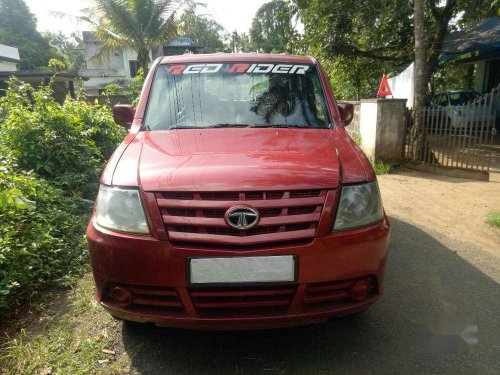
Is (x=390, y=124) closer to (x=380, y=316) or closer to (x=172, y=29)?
(x=380, y=316)

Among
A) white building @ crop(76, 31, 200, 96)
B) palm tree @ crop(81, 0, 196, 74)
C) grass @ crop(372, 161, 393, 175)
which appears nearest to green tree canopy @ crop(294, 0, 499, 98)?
grass @ crop(372, 161, 393, 175)

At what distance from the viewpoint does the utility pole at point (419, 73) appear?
804 centimetres

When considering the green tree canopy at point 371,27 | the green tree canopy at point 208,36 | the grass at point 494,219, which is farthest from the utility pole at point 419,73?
the green tree canopy at point 208,36

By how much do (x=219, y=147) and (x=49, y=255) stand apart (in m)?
2.15

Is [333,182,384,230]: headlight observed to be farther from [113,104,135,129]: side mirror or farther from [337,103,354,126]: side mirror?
[113,104,135,129]: side mirror

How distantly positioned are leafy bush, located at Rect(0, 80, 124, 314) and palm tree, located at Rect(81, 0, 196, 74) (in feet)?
33.0

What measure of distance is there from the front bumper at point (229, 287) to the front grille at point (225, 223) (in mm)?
57

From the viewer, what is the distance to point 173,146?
2.58m

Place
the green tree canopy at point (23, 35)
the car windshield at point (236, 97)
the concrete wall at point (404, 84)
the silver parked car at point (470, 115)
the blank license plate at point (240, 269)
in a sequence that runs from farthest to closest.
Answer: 1. the green tree canopy at point (23, 35)
2. the concrete wall at point (404, 84)
3. the silver parked car at point (470, 115)
4. the car windshield at point (236, 97)
5. the blank license plate at point (240, 269)

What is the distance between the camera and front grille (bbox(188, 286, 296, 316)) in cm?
203

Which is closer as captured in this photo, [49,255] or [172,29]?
[49,255]

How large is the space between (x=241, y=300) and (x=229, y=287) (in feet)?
0.36

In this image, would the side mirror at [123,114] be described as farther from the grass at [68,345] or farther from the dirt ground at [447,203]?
the dirt ground at [447,203]

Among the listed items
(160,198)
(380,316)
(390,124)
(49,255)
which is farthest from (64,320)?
(390,124)
